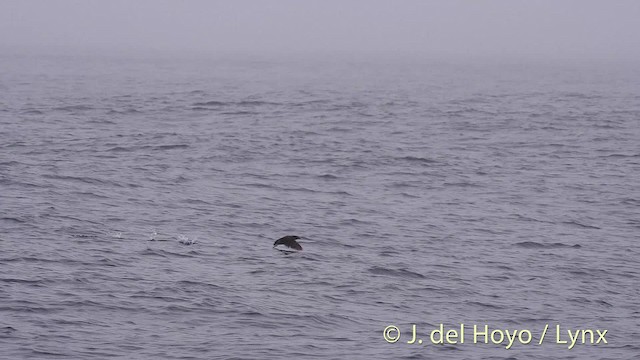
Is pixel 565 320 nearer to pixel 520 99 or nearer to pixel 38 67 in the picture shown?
pixel 520 99

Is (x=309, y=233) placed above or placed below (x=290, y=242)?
below

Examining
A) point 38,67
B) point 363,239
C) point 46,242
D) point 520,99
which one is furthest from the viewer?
point 38,67

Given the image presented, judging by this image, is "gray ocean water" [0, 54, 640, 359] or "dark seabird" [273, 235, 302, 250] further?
"dark seabird" [273, 235, 302, 250]

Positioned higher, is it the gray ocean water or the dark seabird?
the dark seabird

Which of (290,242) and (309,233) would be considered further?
(309,233)

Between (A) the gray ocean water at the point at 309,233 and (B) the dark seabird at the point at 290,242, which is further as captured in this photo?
(B) the dark seabird at the point at 290,242

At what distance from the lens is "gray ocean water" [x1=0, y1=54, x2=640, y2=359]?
21.0m

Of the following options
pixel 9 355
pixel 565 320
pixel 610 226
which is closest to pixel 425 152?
pixel 610 226

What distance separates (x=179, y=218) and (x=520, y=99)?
174 ft

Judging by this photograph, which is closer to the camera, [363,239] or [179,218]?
[363,239]

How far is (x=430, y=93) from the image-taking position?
8581 centimetres

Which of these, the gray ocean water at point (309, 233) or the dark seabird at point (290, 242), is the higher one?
the dark seabird at point (290, 242)

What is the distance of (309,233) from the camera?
98.9 feet

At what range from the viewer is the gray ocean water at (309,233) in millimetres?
21000
